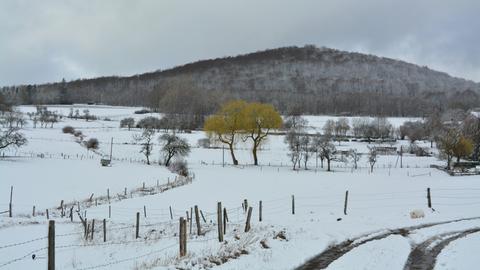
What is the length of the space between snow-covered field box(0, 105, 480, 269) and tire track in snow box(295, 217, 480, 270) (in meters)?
0.12

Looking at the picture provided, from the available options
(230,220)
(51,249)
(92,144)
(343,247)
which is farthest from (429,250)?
(92,144)

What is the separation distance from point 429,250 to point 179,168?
5616cm

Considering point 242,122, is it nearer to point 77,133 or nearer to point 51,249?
point 77,133

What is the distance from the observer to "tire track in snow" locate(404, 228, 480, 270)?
12281mm

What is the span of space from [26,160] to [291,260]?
204 feet

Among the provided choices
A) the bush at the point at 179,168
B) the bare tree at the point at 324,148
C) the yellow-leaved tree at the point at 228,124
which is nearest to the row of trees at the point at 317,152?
the bare tree at the point at 324,148

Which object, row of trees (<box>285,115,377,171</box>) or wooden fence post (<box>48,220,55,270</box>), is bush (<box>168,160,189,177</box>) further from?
wooden fence post (<box>48,220,55,270</box>)

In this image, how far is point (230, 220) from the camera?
2527 cm

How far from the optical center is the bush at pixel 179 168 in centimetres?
6400

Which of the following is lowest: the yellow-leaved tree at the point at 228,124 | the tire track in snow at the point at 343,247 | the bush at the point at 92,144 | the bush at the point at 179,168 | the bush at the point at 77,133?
the bush at the point at 179,168

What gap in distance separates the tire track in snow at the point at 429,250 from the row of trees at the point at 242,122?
58.1m

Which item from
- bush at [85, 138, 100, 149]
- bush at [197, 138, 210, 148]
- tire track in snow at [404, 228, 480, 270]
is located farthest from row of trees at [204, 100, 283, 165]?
tire track in snow at [404, 228, 480, 270]

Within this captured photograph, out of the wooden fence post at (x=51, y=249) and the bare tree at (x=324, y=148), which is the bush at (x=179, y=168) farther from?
the wooden fence post at (x=51, y=249)

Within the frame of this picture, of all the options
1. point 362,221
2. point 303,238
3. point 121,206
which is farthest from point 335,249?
point 121,206
